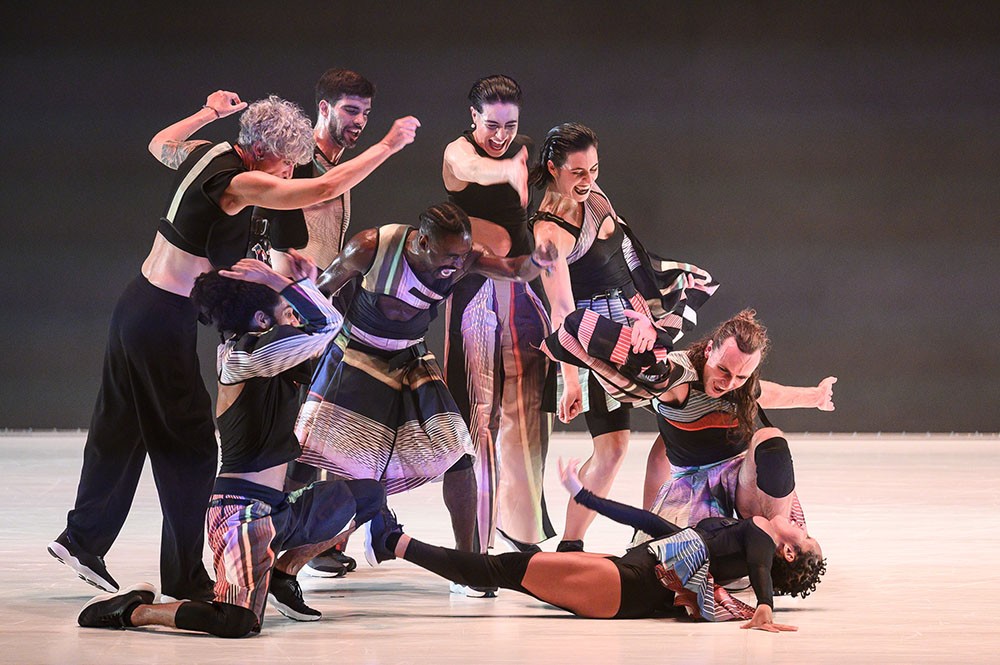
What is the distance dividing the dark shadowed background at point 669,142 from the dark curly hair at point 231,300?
485cm

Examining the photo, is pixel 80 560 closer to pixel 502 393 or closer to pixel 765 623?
pixel 502 393

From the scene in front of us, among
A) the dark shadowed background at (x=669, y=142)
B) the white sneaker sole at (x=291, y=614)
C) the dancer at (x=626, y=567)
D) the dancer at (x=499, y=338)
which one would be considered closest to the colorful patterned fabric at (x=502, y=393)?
the dancer at (x=499, y=338)

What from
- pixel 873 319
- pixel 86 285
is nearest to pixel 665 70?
pixel 873 319

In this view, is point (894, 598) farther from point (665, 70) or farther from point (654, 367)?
point (665, 70)

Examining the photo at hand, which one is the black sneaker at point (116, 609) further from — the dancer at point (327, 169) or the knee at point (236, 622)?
the dancer at point (327, 169)

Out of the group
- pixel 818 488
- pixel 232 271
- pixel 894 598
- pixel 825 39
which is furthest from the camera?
pixel 825 39

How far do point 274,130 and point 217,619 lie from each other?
1.24 m

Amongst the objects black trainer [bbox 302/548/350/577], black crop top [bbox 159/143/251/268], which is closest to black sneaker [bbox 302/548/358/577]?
black trainer [bbox 302/548/350/577]

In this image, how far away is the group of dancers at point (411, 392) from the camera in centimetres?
330

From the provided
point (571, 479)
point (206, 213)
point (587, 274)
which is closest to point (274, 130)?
point (206, 213)

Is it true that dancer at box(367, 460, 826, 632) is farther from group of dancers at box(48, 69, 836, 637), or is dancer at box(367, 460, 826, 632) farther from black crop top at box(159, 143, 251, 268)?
black crop top at box(159, 143, 251, 268)

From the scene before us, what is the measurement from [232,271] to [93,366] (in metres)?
5.30

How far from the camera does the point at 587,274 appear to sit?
4.39 m

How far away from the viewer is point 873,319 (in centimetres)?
812
